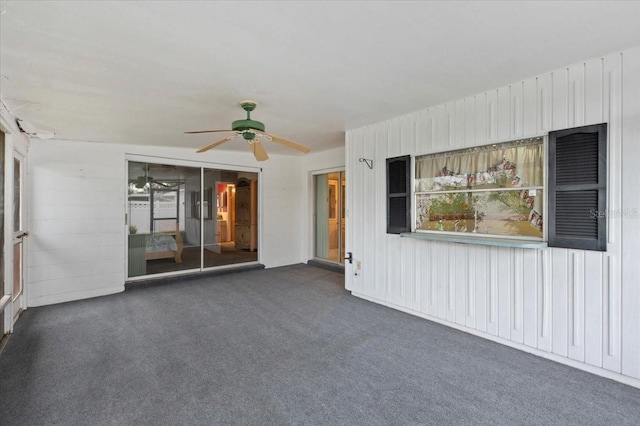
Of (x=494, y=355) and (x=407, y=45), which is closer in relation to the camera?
(x=407, y=45)

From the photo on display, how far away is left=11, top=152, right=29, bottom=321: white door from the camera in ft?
12.5

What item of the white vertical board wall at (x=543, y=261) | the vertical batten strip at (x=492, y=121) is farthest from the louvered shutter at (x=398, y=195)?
the vertical batten strip at (x=492, y=121)

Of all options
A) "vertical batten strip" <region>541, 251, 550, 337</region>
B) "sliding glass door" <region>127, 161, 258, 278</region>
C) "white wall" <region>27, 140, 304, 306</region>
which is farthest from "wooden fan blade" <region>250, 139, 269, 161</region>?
"vertical batten strip" <region>541, 251, 550, 337</region>

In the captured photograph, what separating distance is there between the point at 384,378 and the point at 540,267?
1.74 metres

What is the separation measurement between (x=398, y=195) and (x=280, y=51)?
2405 mm

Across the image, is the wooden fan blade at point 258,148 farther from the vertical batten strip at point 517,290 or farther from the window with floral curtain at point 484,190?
the vertical batten strip at point 517,290

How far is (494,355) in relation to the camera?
2.77 metres

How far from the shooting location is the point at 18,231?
3.90 meters

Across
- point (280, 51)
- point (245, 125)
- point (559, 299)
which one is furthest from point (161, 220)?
point (559, 299)

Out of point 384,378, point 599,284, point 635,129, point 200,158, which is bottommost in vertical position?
point 384,378

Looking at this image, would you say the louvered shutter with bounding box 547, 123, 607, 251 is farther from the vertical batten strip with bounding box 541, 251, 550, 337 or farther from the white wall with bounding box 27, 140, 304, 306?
the white wall with bounding box 27, 140, 304, 306

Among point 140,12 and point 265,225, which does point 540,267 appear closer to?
point 140,12

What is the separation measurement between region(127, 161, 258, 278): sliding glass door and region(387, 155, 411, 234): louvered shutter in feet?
12.0

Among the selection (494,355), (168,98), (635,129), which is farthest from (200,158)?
(635,129)
